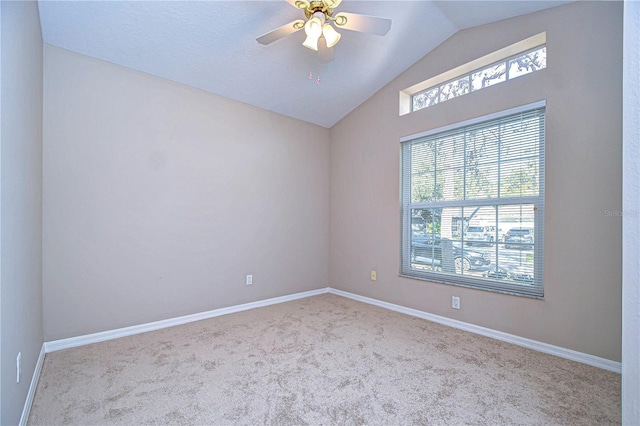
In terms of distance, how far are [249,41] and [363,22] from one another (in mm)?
1198

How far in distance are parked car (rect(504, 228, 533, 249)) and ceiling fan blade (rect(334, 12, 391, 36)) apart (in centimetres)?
213

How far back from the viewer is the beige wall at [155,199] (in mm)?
2523

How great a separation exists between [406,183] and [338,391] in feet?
8.28

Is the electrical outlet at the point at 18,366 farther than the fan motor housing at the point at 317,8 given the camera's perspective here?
No

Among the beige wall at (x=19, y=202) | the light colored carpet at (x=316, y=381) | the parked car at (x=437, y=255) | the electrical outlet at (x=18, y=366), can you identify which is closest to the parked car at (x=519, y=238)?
the parked car at (x=437, y=255)

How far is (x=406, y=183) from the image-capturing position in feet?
11.9

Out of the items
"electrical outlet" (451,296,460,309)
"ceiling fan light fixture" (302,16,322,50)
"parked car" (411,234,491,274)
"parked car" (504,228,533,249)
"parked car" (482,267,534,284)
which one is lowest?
"electrical outlet" (451,296,460,309)

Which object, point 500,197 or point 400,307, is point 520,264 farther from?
point 400,307

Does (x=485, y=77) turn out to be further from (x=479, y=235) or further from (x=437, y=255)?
(x=437, y=255)

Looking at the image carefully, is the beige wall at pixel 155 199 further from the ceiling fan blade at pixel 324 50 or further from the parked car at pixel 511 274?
the parked car at pixel 511 274

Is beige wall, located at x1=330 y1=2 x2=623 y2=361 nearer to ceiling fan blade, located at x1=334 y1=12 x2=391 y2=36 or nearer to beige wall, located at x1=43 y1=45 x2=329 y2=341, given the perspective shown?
ceiling fan blade, located at x1=334 y1=12 x2=391 y2=36

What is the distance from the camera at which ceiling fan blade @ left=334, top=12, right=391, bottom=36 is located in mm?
2074

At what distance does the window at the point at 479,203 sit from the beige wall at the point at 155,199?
168 cm

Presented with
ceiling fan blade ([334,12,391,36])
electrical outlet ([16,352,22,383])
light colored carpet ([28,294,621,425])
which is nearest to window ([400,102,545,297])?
light colored carpet ([28,294,621,425])
